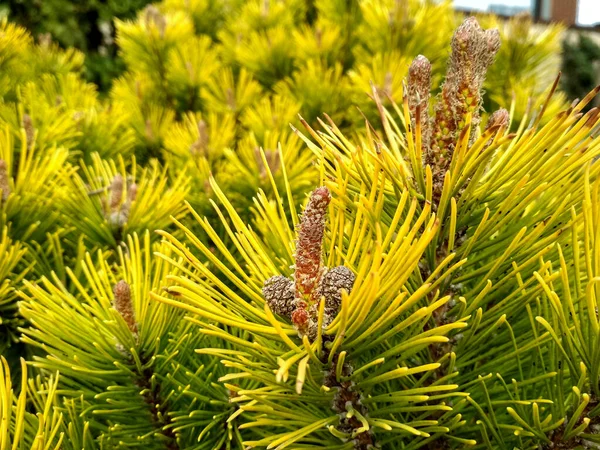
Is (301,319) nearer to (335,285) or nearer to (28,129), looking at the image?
(335,285)

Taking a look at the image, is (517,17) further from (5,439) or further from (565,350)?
(5,439)

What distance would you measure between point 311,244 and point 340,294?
31mm

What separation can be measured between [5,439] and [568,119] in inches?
14.6

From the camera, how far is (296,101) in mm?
1059

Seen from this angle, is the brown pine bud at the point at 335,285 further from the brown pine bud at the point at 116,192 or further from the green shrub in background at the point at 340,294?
the brown pine bud at the point at 116,192

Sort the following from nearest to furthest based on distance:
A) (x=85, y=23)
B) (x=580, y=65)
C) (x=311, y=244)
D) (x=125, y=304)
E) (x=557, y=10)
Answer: (x=311, y=244) → (x=125, y=304) → (x=85, y=23) → (x=580, y=65) → (x=557, y=10)

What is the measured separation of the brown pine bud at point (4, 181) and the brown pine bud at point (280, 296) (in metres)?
0.39

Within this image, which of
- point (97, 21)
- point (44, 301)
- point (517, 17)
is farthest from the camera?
point (97, 21)

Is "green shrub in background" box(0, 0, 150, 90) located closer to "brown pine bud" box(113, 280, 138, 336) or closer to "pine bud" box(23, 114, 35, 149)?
"pine bud" box(23, 114, 35, 149)

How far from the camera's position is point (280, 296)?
11.5 inches

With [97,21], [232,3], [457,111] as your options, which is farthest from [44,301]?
[97,21]

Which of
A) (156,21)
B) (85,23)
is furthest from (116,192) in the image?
(85,23)

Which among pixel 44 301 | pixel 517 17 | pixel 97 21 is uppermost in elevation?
pixel 97 21

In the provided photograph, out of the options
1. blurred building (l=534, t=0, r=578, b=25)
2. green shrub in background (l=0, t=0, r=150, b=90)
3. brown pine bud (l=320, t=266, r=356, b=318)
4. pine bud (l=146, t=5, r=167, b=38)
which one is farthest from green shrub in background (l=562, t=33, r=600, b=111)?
brown pine bud (l=320, t=266, r=356, b=318)
